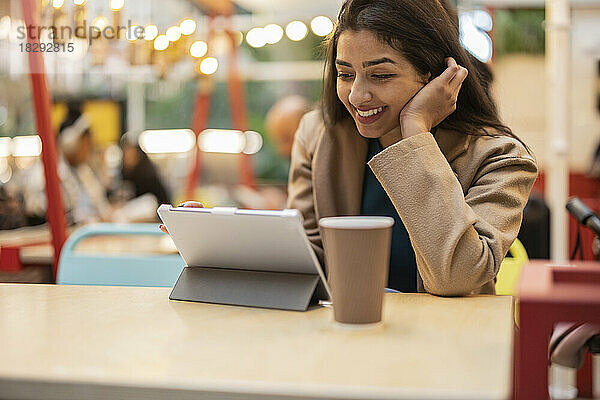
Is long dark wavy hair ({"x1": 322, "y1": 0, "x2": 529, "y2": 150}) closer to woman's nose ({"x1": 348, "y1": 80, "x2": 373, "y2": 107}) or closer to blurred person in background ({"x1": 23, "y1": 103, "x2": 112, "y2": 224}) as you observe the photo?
woman's nose ({"x1": 348, "y1": 80, "x2": 373, "y2": 107})

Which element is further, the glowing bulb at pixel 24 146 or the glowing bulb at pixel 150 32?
the glowing bulb at pixel 24 146

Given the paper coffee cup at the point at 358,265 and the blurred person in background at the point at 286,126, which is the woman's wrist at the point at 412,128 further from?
the blurred person in background at the point at 286,126

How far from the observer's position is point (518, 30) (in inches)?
241

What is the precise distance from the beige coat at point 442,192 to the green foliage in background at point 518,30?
4634 mm

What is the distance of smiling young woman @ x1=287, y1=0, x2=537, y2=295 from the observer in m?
1.18

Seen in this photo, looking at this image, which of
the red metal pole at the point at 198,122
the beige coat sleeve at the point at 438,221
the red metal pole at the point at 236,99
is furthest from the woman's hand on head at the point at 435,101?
the red metal pole at the point at 236,99

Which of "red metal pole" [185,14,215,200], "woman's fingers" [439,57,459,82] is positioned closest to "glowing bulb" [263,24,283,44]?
"red metal pole" [185,14,215,200]

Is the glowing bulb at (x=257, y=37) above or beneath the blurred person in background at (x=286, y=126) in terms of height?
above

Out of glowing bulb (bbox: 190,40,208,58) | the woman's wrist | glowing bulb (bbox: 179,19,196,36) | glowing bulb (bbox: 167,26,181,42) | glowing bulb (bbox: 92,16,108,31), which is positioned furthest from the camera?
glowing bulb (bbox: 190,40,208,58)

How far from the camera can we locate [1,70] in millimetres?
2592

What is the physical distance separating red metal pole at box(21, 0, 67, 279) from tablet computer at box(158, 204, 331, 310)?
48.5 inches

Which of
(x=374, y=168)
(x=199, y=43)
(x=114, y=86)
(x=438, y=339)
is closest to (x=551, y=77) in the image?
(x=199, y=43)

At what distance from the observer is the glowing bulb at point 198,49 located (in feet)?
9.80

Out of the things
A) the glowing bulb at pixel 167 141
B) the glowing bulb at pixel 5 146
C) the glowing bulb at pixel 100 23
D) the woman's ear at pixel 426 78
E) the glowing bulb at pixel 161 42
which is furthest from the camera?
the glowing bulb at pixel 167 141
